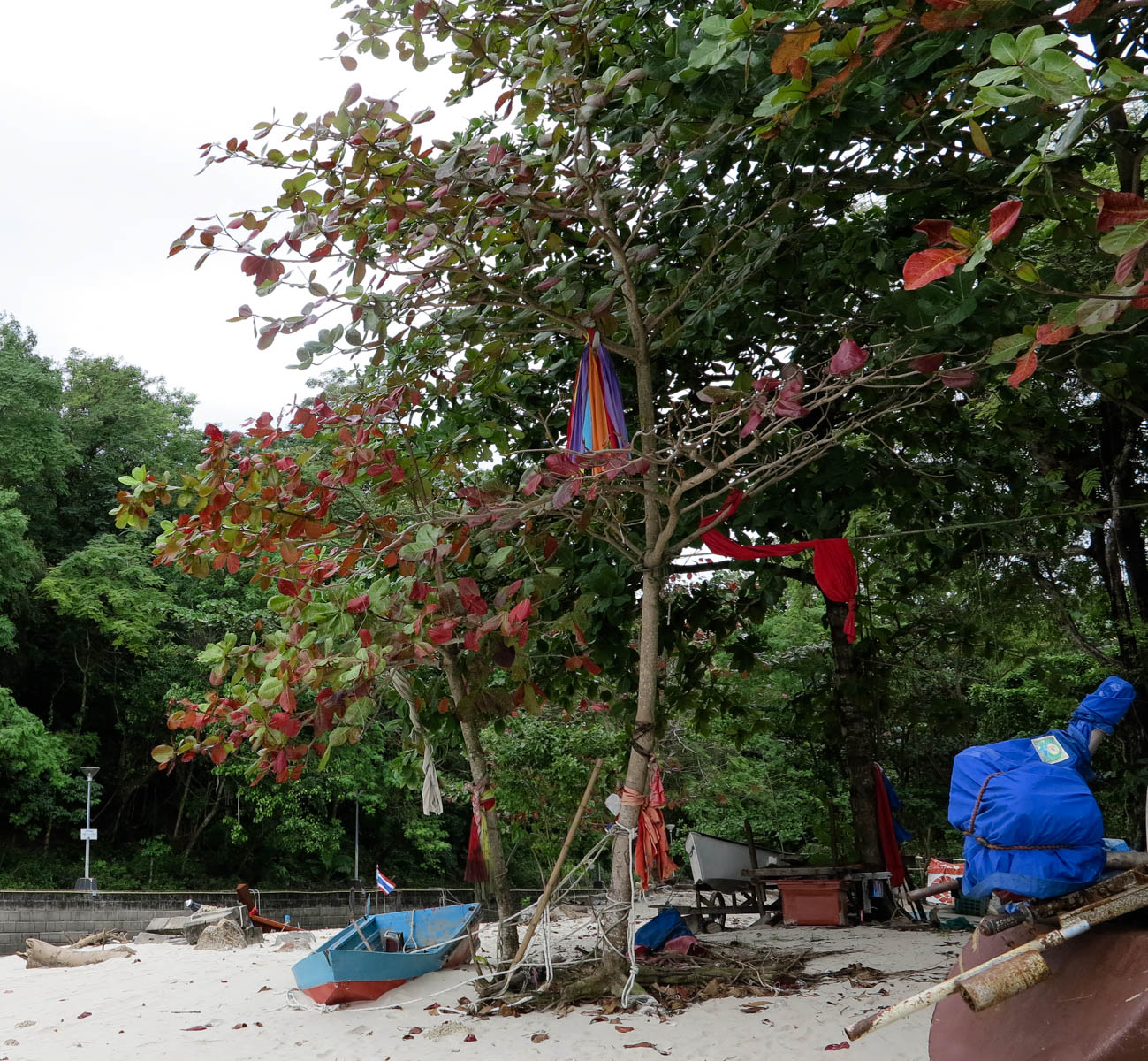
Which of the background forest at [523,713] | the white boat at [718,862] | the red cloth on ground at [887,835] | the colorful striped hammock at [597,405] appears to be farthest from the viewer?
the white boat at [718,862]

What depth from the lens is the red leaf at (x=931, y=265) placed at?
242cm

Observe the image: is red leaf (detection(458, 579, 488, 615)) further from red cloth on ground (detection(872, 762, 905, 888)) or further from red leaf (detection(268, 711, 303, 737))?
red cloth on ground (detection(872, 762, 905, 888))

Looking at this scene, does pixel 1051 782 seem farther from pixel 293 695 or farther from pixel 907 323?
pixel 293 695

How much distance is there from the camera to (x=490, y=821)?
6.22 m

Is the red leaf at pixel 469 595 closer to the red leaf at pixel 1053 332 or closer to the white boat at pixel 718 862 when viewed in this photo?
the red leaf at pixel 1053 332

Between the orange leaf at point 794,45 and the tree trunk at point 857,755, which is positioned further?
the tree trunk at point 857,755

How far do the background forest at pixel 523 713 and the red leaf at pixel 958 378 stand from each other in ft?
5.39

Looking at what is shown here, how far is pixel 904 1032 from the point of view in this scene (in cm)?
414

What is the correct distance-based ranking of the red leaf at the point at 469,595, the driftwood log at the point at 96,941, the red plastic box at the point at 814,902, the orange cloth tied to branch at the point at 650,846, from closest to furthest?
the red leaf at the point at 469,595, the orange cloth tied to branch at the point at 650,846, the red plastic box at the point at 814,902, the driftwood log at the point at 96,941

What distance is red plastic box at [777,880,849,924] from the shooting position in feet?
27.8

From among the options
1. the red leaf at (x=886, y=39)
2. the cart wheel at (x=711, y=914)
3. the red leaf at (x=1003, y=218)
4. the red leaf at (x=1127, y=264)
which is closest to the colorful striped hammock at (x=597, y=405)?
the red leaf at (x=886, y=39)

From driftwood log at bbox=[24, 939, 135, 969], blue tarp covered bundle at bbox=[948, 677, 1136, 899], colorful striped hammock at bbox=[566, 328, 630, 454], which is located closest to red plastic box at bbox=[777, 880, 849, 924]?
colorful striped hammock at bbox=[566, 328, 630, 454]

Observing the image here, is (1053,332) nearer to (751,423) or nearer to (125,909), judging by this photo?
(751,423)

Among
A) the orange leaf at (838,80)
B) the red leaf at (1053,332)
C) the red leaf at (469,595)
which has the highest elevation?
the orange leaf at (838,80)
